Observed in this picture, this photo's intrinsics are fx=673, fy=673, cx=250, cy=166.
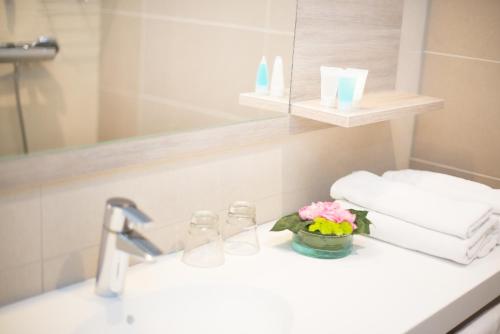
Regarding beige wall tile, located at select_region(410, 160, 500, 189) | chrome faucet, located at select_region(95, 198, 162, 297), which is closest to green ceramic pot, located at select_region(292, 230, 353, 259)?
chrome faucet, located at select_region(95, 198, 162, 297)

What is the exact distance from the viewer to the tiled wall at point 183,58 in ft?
4.27

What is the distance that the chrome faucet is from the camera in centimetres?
119

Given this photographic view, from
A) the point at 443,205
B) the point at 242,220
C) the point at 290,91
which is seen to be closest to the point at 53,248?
the point at 242,220

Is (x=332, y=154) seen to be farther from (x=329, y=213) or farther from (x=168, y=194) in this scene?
(x=168, y=194)

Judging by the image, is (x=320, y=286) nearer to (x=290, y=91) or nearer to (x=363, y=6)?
(x=290, y=91)

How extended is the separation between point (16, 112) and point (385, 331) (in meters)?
0.77

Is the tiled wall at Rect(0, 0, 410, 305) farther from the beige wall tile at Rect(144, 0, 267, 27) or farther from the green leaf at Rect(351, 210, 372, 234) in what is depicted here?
the green leaf at Rect(351, 210, 372, 234)

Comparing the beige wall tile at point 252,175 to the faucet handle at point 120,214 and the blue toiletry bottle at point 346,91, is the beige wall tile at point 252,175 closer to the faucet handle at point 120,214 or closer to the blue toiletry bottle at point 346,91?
the blue toiletry bottle at point 346,91

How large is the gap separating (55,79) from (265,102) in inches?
23.4

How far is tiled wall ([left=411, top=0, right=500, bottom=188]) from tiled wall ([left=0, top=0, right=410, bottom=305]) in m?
0.20

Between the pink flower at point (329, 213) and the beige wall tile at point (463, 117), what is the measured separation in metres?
0.67

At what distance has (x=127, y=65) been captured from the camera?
133 cm

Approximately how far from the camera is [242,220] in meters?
1.57

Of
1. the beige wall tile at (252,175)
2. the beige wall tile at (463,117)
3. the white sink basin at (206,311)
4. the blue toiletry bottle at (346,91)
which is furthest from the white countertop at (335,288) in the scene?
the beige wall tile at (463,117)
